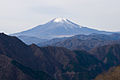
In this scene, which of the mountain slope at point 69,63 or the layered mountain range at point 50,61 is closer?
the layered mountain range at point 50,61

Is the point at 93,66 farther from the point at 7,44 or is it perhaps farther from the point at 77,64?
the point at 7,44

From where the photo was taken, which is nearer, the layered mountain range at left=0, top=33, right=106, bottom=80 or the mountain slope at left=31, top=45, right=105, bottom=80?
the layered mountain range at left=0, top=33, right=106, bottom=80

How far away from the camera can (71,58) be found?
6481 inches

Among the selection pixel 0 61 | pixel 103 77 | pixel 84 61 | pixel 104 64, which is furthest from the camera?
pixel 104 64

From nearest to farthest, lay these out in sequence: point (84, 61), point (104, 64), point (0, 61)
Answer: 1. point (0, 61)
2. point (84, 61)
3. point (104, 64)

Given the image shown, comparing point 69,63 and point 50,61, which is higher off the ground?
point 50,61

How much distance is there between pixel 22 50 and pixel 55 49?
96.2ft

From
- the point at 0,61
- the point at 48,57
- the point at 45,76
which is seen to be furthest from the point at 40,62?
the point at 0,61

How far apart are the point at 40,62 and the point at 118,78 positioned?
6794 cm

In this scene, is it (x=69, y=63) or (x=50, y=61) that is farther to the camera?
(x=69, y=63)

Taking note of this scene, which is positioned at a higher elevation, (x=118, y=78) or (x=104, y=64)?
(x=118, y=78)

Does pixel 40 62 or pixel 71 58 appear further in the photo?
pixel 71 58

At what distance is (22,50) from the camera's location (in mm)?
146875

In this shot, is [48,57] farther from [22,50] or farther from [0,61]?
[0,61]
